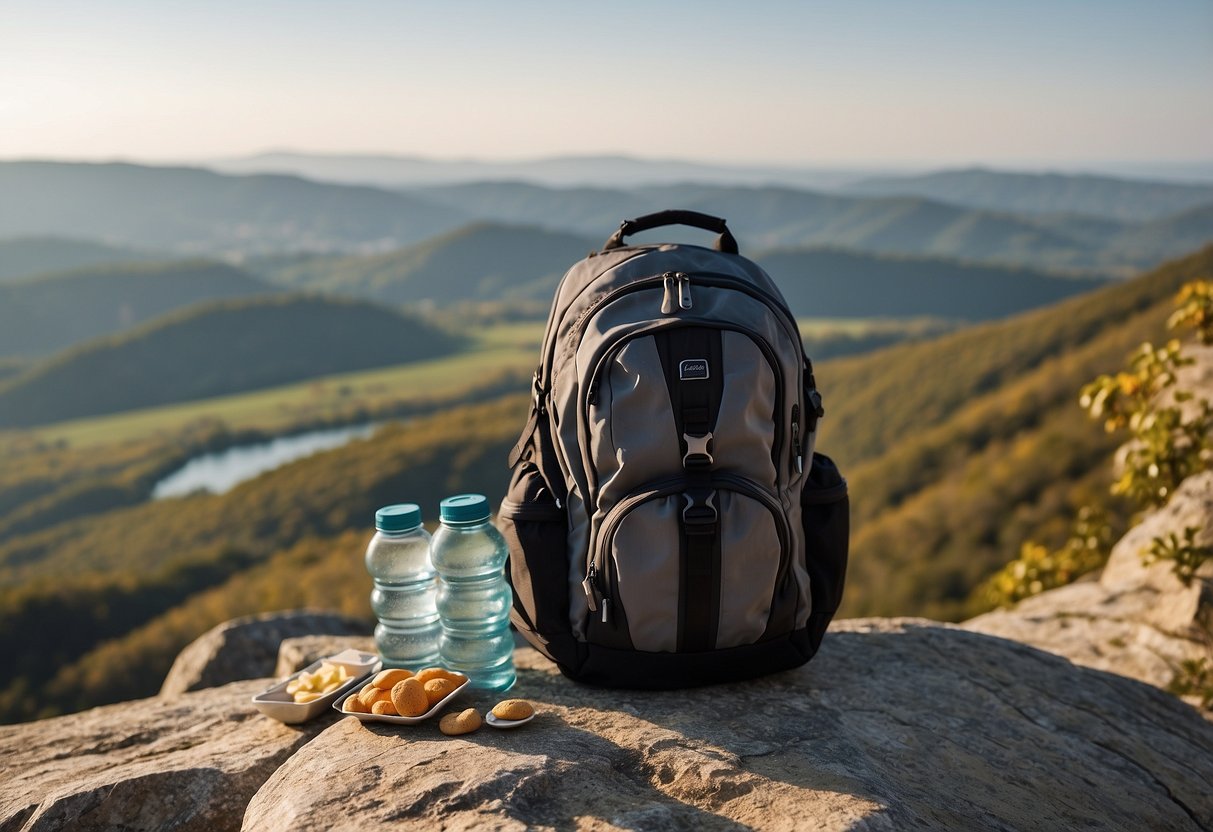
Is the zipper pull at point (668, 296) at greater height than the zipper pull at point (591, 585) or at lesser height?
greater

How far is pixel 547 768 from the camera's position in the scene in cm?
288

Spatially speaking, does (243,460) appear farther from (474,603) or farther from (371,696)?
(371,696)

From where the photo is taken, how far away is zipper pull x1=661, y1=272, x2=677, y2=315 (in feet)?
12.0

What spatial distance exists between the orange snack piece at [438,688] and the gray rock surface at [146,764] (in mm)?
680

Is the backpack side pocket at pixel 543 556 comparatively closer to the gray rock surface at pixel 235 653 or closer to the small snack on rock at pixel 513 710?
the small snack on rock at pixel 513 710

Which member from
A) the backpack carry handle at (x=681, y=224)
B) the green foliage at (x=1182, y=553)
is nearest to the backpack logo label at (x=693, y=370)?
the backpack carry handle at (x=681, y=224)

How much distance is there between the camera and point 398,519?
3738mm

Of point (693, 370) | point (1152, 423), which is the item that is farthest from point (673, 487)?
point (1152, 423)

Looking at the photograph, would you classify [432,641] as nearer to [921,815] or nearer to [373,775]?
[373,775]

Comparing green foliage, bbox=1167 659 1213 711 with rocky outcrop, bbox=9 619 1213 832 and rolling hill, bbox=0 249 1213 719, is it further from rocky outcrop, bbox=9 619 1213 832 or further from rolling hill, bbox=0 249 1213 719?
rolling hill, bbox=0 249 1213 719

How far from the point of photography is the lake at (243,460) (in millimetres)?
91500

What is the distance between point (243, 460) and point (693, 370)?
357 ft

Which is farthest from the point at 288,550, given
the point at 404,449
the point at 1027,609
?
the point at 1027,609

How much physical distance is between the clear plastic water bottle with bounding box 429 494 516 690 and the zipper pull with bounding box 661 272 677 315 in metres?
1.14
